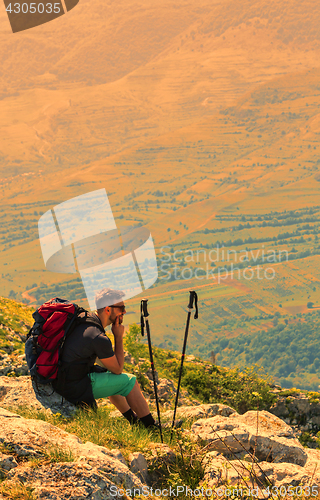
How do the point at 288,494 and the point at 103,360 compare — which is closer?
the point at 288,494

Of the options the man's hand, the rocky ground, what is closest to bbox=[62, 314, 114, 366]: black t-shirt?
the man's hand

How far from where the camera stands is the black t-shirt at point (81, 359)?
6582 millimetres

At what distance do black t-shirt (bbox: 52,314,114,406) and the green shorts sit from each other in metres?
0.10

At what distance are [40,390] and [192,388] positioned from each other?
900 centimetres

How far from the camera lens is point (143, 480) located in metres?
5.85

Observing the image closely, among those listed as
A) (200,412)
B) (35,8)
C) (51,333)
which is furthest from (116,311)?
(35,8)

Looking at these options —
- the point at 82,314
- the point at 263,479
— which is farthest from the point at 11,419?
the point at 263,479

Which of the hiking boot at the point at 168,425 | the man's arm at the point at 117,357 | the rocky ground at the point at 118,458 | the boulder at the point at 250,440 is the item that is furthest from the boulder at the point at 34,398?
the boulder at the point at 250,440

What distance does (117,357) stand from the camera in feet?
23.2

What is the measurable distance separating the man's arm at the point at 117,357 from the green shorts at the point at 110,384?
20cm

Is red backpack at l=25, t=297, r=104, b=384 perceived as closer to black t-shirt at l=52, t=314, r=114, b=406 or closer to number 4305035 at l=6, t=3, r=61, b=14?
black t-shirt at l=52, t=314, r=114, b=406

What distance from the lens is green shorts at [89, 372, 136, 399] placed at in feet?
23.0

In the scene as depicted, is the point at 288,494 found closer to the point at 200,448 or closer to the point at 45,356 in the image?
the point at 200,448

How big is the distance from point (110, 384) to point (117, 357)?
17.4 inches
